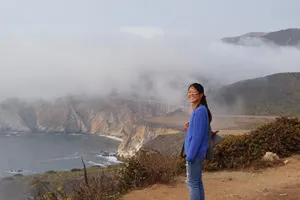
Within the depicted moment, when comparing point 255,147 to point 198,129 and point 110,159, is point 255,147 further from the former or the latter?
point 110,159

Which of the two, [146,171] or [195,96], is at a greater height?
[195,96]

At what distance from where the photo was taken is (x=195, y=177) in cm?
524

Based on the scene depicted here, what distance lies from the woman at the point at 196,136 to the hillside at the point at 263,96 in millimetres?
65404

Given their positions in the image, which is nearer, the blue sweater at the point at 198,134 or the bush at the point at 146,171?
the blue sweater at the point at 198,134

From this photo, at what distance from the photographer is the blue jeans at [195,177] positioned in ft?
16.9

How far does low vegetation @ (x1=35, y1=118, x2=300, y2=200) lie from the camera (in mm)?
7254

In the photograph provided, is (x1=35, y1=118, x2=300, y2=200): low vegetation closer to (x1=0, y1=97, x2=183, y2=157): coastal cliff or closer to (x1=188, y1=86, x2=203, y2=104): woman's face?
(x1=188, y1=86, x2=203, y2=104): woman's face

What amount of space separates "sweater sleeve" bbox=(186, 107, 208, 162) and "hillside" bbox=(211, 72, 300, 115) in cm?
6564

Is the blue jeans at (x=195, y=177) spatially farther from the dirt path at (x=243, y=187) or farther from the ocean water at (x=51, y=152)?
the ocean water at (x=51, y=152)

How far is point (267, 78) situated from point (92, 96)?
67.6 meters

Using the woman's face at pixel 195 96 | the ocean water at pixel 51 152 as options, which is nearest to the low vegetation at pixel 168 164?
the woman's face at pixel 195 96

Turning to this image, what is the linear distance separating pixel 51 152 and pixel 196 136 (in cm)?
8702

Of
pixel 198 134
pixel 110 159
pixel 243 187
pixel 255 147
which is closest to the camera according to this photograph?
pixel 198 134

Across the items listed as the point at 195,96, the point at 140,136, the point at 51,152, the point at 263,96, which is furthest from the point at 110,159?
the point at 195,96
